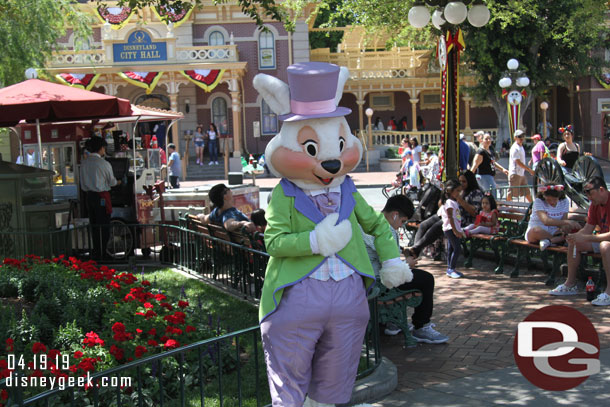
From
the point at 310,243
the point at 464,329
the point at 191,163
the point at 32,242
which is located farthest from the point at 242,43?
the point at 310,243

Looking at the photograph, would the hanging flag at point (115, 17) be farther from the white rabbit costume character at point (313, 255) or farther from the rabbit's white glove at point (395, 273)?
the rabbit's white glove at point (395, 273)

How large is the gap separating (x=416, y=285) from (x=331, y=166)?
2.42 meters

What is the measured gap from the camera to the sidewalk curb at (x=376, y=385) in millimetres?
4851

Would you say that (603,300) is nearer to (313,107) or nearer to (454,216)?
(454,216)

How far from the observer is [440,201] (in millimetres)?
9211

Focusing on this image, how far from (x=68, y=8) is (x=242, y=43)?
1457 centimetres

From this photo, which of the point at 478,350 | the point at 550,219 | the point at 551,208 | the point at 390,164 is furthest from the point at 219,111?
the point at 478,350

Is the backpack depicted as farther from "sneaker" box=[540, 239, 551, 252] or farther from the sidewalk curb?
the sidewalk curb

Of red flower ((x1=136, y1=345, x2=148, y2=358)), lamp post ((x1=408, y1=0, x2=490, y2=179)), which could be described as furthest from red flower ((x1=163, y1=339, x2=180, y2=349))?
lamp post ((x1=408, y1=0, x2=490, y2=179))

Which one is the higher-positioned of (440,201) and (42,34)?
(42,34)

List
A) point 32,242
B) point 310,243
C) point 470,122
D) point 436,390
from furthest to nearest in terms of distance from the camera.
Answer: point 470,122 → point 32,242 → point 436,390 → point 310,243

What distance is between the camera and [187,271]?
9.17 meters

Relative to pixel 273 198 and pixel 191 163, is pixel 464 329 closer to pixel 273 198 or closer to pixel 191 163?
pixel 273 198

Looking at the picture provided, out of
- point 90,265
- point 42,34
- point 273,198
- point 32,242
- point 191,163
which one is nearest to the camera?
point 273,198
